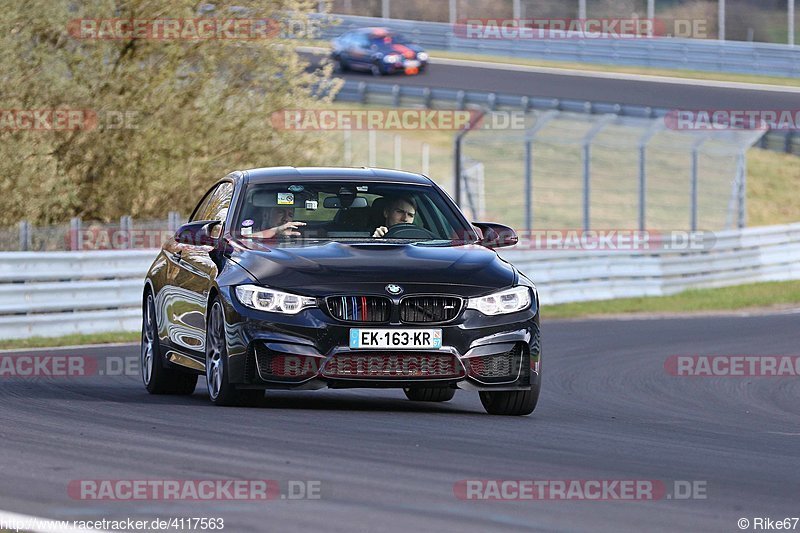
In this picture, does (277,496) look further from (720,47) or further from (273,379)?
(720,47)

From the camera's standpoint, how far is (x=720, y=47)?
51281 mm

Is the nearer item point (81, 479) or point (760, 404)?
point (81, 479)

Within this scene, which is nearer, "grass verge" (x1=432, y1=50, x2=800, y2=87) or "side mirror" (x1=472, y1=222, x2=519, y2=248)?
"side mirror" (x1=472, y1=222, x2=519, y2=248)

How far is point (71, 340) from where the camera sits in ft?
59.6

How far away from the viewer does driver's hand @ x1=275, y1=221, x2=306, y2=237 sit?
417 inches

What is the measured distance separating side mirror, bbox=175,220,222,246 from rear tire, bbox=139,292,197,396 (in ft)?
3.98

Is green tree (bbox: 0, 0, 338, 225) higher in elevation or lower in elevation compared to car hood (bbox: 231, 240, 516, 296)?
lower

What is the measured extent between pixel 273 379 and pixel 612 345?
9.06 metres

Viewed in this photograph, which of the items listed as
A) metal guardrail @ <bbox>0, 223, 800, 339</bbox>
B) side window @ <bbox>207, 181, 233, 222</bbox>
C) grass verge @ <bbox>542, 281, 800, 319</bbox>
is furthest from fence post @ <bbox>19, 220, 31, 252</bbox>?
grass verge @ <bbox>542, 281, 800, 319</bbox>

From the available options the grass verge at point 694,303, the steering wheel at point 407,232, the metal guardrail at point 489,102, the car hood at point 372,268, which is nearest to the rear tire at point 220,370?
the car hood at point 372,268

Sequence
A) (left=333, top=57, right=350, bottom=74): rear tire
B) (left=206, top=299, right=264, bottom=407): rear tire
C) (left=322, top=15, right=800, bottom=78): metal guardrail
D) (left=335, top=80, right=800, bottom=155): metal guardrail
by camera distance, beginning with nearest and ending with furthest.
Result: (left=206, top=299, right=264, bottom=407): rear tire, (left=335, top=80, right=800, bottom=155): metal guardrail, (left=322, top=15, right=800, bottom=78): metal guardrail, (left=333, top=57, right=350, bottom=74): rear tire

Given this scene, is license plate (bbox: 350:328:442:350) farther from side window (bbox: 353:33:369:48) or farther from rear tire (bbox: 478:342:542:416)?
side window (bbox: 353:33:369:48)

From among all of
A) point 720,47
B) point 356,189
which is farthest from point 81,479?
point 720,47

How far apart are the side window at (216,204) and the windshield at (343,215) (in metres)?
0.34
